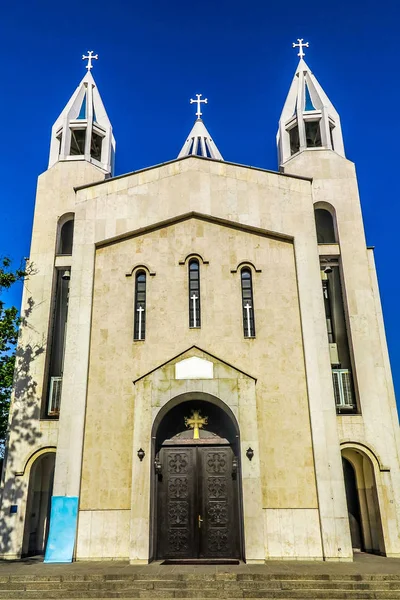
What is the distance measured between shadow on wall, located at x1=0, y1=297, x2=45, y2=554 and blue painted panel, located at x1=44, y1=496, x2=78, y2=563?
1634mm

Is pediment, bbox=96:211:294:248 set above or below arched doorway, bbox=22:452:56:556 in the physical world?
above

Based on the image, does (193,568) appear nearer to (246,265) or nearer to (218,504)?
(218,504)

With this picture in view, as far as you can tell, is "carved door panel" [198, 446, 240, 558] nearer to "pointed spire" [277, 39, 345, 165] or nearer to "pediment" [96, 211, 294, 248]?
"pediment" [96, 211, 294, 248]

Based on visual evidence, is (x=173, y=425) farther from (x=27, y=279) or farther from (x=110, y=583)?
(x=27, y=279)

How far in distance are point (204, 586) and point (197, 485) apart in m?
3.27

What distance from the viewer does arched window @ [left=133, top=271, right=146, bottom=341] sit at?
1434cm

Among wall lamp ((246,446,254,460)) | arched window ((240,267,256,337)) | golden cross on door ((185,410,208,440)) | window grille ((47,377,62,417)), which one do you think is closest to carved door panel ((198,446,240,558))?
golden cross on door ((185,410,208,440))

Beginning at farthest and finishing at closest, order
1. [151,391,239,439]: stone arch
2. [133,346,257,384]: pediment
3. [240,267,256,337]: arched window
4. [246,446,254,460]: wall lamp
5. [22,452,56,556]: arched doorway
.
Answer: [240,267,256,337]: arched window
[22,452,56,556]: arched doorway
[133,346,257,384]: pediment
[151,391,239,439]: stone arch
[246,446,254,460]: wall lamp

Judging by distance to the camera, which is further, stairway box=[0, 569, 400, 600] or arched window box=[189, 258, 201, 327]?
arched window box=[189, 258, 201, 327]

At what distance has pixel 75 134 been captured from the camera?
19.9 meters

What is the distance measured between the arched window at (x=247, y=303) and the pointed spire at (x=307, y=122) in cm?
611

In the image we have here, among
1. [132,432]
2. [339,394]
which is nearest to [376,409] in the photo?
[339,394]

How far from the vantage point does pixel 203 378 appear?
43.3 feet

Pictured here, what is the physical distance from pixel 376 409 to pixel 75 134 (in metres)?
15.2
